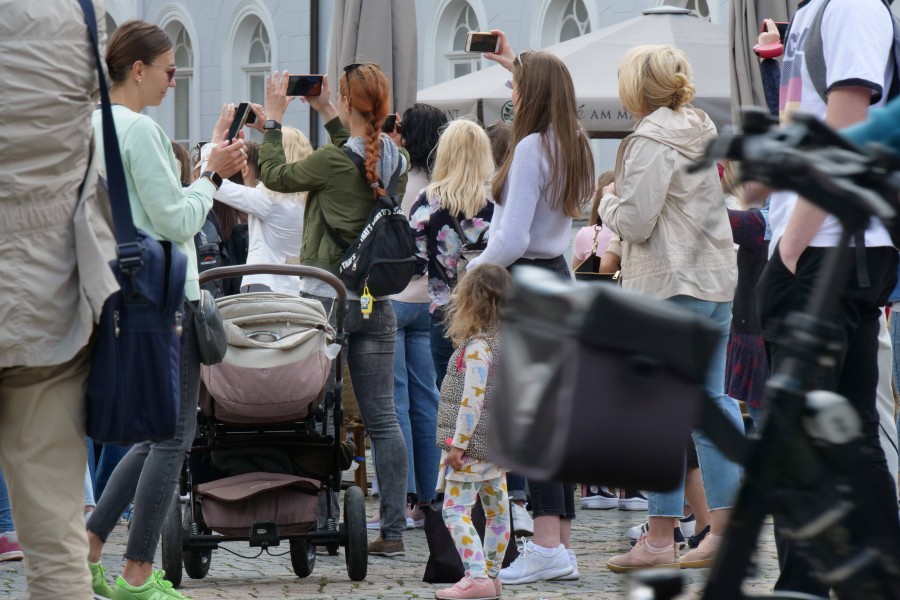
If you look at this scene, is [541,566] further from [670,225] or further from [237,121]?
[237,121]

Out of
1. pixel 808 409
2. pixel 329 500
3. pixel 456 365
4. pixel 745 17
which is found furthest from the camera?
pixel 745 17

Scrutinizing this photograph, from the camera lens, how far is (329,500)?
571 centimetres

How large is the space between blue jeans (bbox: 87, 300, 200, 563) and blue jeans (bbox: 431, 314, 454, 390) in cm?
178

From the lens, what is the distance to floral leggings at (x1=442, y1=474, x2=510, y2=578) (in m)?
5.16

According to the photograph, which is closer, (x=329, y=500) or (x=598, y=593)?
(x=598, y=593)

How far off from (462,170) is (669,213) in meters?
1.20

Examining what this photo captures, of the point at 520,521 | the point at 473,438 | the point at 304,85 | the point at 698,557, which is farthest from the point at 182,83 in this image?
the point at 473,438

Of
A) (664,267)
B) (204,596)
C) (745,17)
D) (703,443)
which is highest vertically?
(745,17)

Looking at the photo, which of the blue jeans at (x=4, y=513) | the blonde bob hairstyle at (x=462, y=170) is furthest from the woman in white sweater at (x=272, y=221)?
the blue jeans at (x=4, y=513)

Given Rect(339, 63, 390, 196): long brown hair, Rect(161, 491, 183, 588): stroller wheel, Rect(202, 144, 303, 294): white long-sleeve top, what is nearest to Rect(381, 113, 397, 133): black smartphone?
Rect(202, 144, 303, 294): white long-sleeve top

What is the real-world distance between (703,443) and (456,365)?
0.97 m

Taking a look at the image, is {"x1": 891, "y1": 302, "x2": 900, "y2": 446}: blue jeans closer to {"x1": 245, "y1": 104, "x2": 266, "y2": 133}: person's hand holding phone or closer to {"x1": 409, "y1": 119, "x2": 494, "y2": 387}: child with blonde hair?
{"x1": 409, "y1": 119, "x2": 494, "y2": 387}: child with blonde hair

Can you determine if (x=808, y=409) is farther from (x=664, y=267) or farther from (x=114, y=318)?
(x=664, y=267)

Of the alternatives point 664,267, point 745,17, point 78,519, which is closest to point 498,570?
point 664,267
